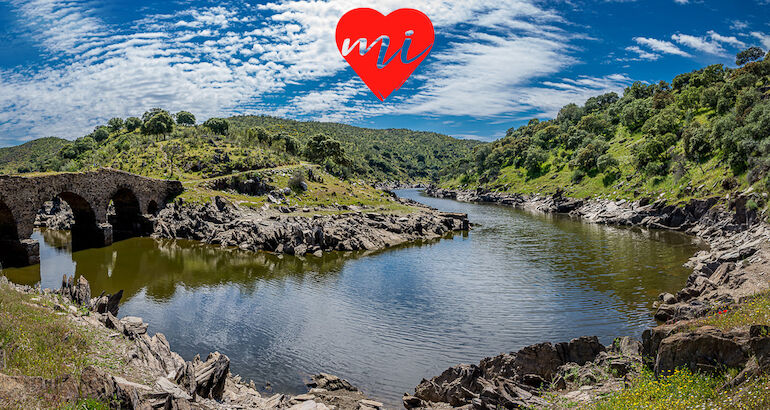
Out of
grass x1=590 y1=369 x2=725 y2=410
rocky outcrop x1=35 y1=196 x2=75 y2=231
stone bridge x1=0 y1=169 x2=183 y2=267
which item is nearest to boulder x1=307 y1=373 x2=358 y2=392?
grass x1=590 y1=369 x2=725 y2=410

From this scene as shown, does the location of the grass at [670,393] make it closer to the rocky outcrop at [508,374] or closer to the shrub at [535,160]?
the rocky outcrop at [508,374]

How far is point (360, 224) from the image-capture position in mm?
73062

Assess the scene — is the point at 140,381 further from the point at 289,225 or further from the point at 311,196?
the point at 311,196

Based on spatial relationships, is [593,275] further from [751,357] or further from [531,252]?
[751,357]

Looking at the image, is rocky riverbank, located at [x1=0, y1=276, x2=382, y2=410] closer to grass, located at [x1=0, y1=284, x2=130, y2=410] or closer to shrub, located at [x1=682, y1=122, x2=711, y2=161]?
grass, located at [x1=0, y1=284, x2=130, y2=410]

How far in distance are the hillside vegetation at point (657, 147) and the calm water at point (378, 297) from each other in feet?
58.7

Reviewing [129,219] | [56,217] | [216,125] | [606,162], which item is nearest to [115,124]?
[216,125]

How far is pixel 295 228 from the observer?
6231 centimetres

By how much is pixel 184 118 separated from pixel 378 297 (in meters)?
169

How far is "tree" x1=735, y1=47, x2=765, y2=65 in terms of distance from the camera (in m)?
132

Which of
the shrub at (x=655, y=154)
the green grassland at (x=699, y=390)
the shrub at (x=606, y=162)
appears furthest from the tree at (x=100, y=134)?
the green grassland at (x=699, y=390)

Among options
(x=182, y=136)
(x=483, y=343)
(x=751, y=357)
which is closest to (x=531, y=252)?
(x=483, y=343)

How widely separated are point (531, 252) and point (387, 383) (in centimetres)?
4284

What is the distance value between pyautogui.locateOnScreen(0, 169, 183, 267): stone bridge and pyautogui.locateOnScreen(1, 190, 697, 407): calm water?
3302 millimetres
